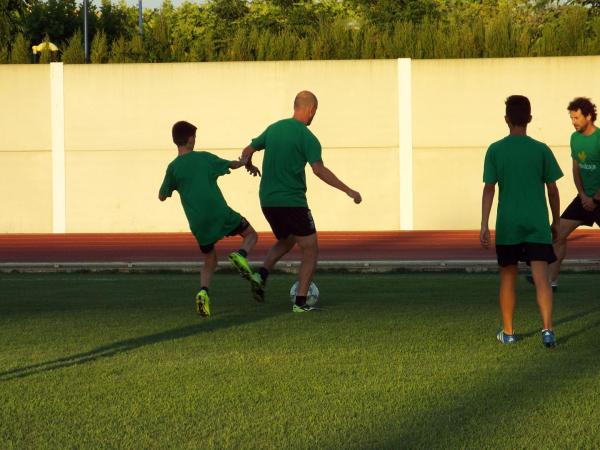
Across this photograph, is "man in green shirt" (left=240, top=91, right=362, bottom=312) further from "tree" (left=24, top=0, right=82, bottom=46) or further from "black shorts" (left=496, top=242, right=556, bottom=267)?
"tree" (left=24, top=0, right=82, bottom=46)

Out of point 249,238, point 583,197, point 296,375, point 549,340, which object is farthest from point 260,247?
point 296,375

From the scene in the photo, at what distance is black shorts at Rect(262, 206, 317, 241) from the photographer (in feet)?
35.5

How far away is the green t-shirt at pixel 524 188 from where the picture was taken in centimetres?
845

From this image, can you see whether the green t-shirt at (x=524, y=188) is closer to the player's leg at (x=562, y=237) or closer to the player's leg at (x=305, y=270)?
the player's leg at (x=305, y=270)

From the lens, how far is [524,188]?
8469 millimetres

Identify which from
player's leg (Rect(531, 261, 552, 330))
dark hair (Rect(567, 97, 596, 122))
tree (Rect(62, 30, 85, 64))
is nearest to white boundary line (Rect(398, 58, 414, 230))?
tree (Rect(62, 30, 85, 64))

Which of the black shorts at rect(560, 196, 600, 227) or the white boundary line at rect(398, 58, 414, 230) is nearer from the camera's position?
the black shorts at rect(560, 196, 600, 227)

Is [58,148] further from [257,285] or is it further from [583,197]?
[583,197]

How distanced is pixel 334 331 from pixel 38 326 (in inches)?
93.0

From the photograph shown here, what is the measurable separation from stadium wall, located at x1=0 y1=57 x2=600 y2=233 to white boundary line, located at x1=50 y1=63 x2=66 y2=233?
33 mm

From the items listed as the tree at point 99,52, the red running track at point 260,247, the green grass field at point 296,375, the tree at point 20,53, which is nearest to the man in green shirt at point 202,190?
the green grass field at point 296,375

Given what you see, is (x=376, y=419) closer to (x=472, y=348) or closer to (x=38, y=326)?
(x=472, y=348)

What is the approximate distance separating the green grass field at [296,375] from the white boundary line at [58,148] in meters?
17.4

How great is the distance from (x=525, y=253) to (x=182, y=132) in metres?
3.55
